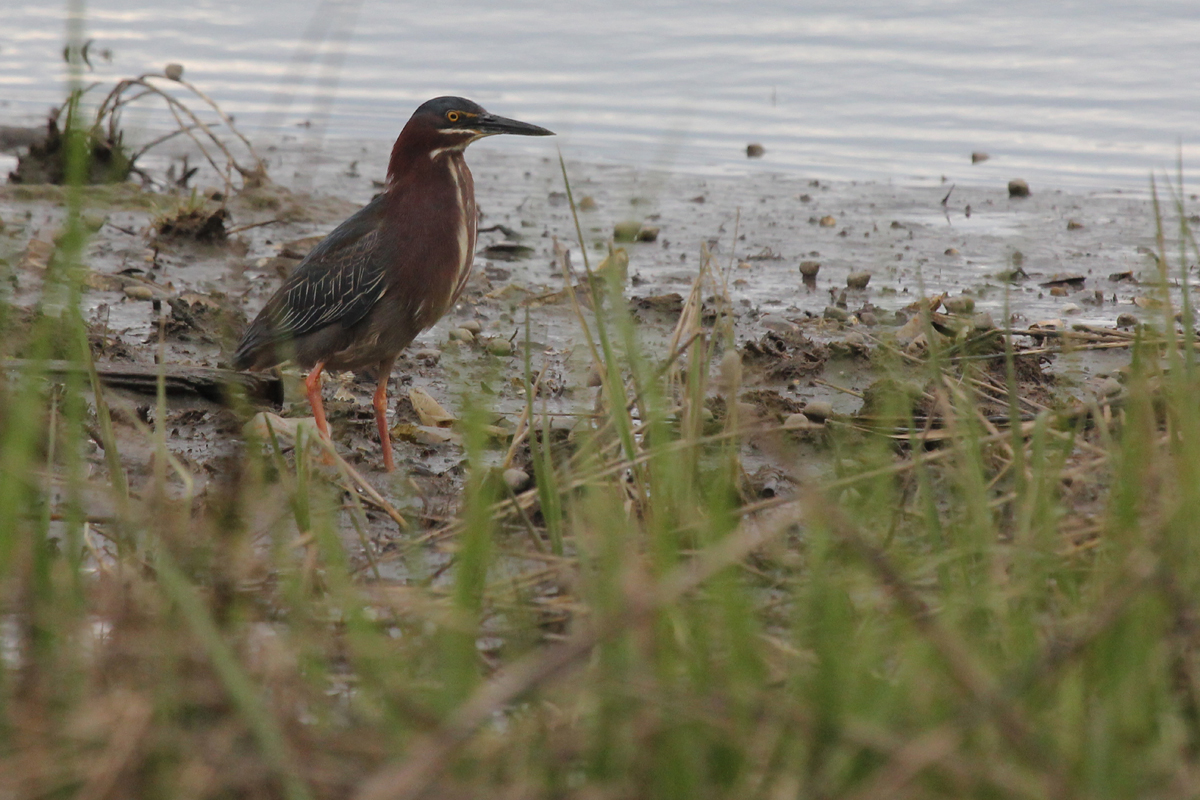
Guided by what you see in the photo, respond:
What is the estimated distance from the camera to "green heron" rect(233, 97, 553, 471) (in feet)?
17.4

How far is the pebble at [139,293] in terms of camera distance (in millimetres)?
6898

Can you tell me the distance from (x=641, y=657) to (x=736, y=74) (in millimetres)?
11169

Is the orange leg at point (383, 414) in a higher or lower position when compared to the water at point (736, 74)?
lower

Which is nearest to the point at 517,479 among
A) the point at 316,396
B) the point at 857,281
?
the point at 316,396

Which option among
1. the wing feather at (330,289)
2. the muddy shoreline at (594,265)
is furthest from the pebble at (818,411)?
the wing feather at (330,289)

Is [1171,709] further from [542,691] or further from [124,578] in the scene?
[124,578]

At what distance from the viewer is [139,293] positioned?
22.7ft

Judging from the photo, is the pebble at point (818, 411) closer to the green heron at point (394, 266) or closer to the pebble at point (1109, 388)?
the pebble at point (1109, 388)

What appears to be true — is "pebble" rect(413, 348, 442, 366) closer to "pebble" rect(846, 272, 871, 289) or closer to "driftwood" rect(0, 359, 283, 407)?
"driftwood" rect(0, 359, 283, 407)

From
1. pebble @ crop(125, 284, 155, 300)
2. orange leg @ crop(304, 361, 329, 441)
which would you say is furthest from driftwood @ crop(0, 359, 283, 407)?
pebble @ crop(125, 284, 155, 300)

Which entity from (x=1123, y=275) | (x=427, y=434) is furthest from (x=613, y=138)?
(x=427, y=434)

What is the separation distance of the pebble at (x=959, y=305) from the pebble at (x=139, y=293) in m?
3.73

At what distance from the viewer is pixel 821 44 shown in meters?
14.1

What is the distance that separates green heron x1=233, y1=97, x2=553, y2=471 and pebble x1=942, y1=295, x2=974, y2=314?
206 centimetres
